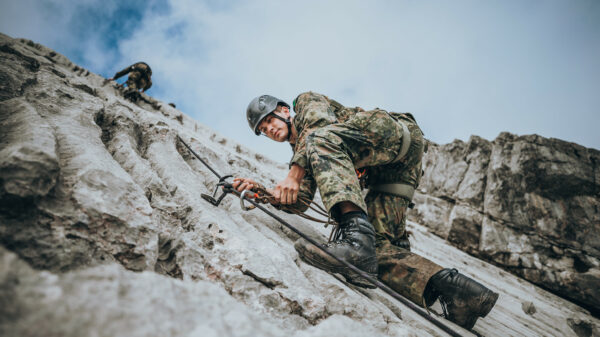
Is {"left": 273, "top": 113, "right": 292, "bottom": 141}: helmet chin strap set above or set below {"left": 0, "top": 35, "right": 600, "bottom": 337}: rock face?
above

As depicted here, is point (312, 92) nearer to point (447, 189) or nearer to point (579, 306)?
point (579, 306)

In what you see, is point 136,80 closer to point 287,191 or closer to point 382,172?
point 287,191

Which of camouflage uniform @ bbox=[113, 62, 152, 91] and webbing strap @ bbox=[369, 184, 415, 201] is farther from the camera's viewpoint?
camouflage uniform @ bbox=[113, 62, 152, 91]

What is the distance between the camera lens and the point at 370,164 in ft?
9.14

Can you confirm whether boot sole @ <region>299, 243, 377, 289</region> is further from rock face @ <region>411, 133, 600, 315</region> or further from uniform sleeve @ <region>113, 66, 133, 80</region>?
uniform sleeve @ <region>113, 66, 133, 80</region>

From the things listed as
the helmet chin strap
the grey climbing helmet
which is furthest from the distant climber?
the helmet chin strap

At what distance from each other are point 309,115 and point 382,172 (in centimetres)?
132

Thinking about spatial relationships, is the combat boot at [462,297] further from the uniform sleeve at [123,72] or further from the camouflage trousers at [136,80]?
the uniform sleeve at [123,72]

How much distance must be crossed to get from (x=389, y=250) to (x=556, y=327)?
3.17 meters

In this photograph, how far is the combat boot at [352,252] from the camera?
2021mm

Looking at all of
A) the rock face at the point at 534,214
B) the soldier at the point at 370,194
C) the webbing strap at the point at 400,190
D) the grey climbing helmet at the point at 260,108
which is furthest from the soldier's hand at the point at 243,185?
the rock face at the point at 534,214

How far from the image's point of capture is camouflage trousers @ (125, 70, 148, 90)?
8789 millimetres

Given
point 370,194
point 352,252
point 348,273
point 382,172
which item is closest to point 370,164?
point 382,172

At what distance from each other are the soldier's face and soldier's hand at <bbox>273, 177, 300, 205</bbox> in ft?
4.61
